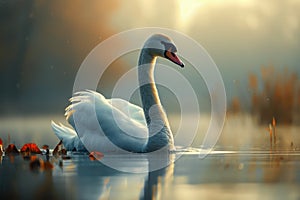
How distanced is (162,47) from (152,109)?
1.12m

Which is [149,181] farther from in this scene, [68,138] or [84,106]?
[68,138]

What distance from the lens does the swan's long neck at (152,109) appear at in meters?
10.5

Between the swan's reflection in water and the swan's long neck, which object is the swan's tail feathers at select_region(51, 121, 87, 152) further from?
the swan's reflection in water

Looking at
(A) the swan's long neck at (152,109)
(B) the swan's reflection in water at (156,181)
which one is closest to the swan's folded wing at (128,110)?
(A) the swan's long neck at (152,109)

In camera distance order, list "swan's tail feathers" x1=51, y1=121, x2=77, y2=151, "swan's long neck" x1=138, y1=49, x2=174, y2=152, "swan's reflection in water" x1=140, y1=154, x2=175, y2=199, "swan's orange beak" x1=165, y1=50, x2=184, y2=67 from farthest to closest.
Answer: "swan's tail feathers" x1=51, y1=121, x2=77, y2=151 → "swan's orange beak" x1=165, y1=50, x2=184, y2=67 → "swan's long neck" x1=138, y1=49, x2=174, y2=152 → "swan's reflection in water" x1=140, y1=154, x2=175, y2=199

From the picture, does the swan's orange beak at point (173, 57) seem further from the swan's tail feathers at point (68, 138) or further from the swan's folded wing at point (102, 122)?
the swan's tail feathers at point (68, 138)

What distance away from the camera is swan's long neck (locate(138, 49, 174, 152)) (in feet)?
34.5

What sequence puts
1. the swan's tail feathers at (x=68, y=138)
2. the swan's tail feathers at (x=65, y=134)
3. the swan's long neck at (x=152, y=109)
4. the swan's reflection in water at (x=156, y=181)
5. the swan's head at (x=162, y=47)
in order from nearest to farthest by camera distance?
1. the swan's reflection in water at (x=156, y=181)
2. the swan's long neck at (x=152, y=109)
3. the swan's head at (x=162, y=47)
4. the swan's tail feathers at (x=68, y=138)
5. the swan's tail feathers at (x=65, y=134)

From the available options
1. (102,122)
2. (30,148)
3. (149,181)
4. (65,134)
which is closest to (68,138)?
(65,134)

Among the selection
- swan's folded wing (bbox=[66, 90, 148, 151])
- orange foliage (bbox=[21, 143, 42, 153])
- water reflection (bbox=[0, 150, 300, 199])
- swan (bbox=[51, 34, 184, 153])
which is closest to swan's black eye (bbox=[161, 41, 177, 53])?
swan (bbox=[51, 34, 184, 153])

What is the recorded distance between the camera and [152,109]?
11320 millimetres

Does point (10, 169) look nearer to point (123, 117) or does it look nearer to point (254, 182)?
point (254, 182)

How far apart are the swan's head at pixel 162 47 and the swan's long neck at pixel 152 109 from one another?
0.15 metres

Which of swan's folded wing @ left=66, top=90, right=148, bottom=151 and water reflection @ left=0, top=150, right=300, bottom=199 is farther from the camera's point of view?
swan's folded wing @ left=66, top=90, right=148, bottom=151
